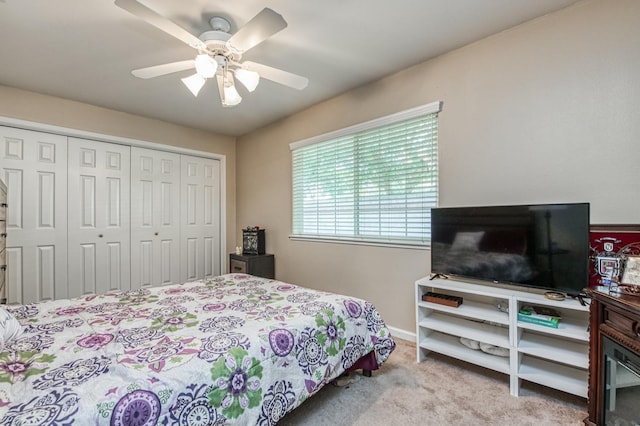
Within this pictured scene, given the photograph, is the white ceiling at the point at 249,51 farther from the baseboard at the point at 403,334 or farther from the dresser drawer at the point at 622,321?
the baseboard at the point at 403,334

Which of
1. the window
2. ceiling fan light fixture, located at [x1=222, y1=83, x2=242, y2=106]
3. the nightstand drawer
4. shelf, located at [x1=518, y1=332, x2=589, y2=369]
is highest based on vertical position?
ceiling fan light fixture, located at [x1=222, y1=83, x2=242, y2=106]

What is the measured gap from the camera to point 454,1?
5.92 feet

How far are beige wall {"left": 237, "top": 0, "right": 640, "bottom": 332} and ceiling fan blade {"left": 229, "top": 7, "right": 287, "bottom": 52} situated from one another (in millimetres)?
1487

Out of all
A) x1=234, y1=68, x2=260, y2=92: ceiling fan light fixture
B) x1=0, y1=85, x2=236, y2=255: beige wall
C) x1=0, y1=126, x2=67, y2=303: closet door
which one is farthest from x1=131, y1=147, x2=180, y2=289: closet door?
x1=234, y1=68, x2=260, y2=92: ceiling fan light fixture

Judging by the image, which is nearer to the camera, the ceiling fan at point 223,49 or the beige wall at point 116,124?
the ceiling fan at point 223,49

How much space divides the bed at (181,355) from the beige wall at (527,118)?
1.09 meters

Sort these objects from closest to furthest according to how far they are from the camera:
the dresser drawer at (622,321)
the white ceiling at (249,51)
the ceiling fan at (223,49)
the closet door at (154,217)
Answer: the dresser drawer at (622,321)
the ceiling fan at (223,49)
the white ceiling at (249,51)
the closet door at (154,217)

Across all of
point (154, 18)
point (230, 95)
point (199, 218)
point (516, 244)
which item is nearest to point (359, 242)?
point (516, 244)

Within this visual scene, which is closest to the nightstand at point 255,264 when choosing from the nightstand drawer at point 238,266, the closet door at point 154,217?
the nightstand drawer at point 238,266

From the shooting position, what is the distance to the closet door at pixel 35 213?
2893mm

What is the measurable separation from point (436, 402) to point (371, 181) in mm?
1860

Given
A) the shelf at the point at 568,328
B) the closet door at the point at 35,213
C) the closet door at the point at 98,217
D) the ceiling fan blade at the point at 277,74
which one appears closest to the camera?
the shelf at the point at 568,328

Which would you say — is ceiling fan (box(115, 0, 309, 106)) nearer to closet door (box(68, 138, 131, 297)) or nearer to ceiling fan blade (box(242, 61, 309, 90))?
ceiling fan blade (box(242, 61, 309, 90))

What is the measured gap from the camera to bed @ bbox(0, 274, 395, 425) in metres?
0.95
